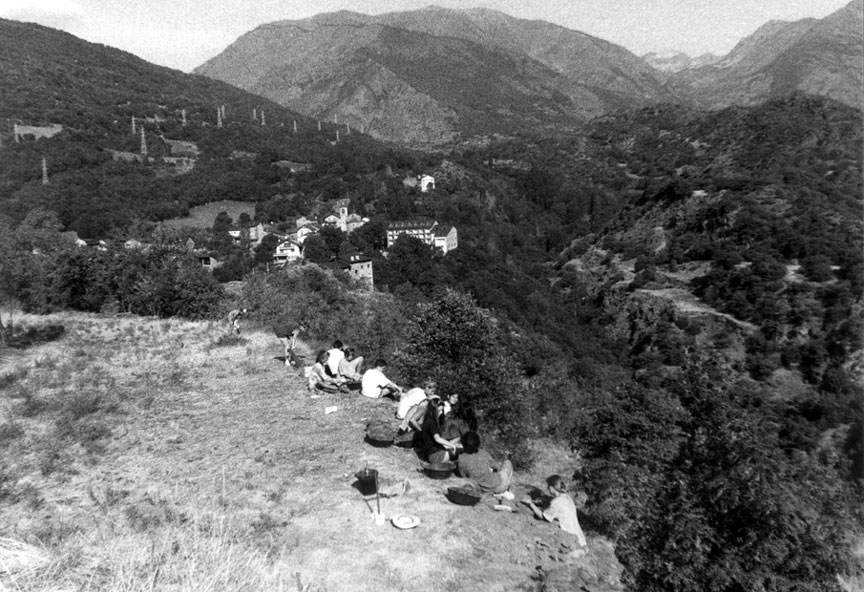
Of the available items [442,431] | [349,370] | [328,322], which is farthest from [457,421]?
[328,322]

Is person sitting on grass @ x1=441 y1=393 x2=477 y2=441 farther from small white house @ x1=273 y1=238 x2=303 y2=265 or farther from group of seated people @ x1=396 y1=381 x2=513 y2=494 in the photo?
small white house @ x1=273 y1=238 x2=303 y2=265

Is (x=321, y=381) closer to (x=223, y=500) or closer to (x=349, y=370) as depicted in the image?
(x=349, y=370)

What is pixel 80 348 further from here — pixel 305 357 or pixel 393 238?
pixel 393 238

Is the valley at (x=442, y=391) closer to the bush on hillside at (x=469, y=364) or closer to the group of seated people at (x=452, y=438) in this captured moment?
the bush on hillside at (x=469, y=364)

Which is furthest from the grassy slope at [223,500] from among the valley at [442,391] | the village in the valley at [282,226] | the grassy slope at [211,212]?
the grassy slope at [211,212]

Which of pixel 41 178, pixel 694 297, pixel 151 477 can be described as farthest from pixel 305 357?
pixel 41 178

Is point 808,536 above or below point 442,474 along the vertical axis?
above
